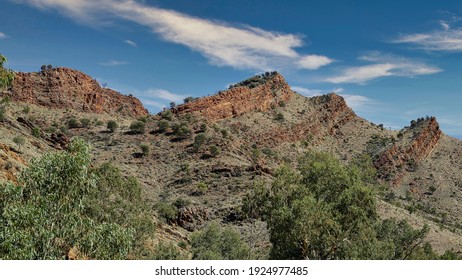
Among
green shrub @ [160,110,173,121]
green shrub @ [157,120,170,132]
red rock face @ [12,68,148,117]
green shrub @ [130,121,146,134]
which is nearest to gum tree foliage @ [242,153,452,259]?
green shrub @ [157,120,170,132]

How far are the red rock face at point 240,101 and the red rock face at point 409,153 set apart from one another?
35.1 m

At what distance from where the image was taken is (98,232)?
12.7 meters

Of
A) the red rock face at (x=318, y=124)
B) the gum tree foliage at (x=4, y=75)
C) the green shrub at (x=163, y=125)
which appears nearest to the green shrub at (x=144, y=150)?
the green shrub at (x=163, y=125)

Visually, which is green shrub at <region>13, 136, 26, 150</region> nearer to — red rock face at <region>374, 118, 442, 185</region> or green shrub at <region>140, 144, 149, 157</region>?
green shrub at <region>140, 144, 149, 157</region>

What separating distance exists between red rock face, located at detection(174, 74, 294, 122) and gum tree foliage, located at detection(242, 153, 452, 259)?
82.5 m

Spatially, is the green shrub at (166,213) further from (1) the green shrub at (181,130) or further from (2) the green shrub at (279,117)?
(2) the green shrub at (279,117)

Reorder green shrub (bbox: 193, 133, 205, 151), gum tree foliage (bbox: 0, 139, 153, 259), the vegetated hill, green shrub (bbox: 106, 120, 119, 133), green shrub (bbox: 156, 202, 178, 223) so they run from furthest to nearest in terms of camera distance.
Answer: green shrub (bbox: 106, 120, 119, 133) → green shrub (bbox: 193, 133, 205, 151) → the vegetated hill → green shrub (bbox: 156, 202, 178, 223) → gum tree foliage (bbox: 0, 139, 153, 259)

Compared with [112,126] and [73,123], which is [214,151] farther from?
[73,123]

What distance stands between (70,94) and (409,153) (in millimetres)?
83989

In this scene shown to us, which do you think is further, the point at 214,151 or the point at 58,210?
the point at 214,151

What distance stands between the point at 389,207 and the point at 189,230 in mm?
34351

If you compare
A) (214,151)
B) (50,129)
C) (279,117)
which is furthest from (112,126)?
(279,117)

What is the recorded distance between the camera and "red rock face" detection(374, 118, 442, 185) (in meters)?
109

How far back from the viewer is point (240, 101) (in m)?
121
